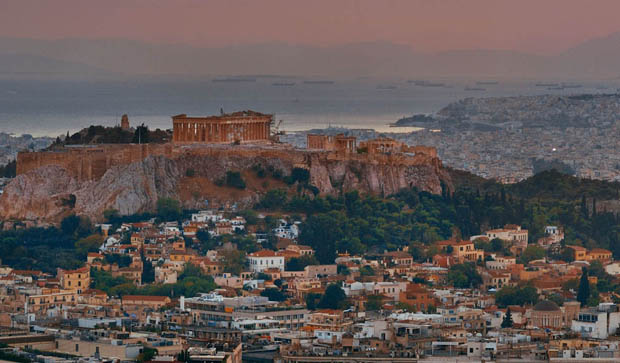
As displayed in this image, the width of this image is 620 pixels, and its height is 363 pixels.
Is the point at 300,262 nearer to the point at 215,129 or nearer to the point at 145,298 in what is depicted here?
the point at 145,298

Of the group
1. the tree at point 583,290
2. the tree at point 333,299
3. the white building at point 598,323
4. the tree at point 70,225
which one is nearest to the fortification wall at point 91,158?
the tree at point 70,225

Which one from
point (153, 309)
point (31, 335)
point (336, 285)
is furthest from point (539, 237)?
point (31, 335)

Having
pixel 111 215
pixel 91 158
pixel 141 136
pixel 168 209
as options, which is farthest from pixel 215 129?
pixel 111 215

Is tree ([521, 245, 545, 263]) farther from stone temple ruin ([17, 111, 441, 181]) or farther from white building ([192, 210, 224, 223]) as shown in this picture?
stone temple ruin ([17, 111, 441, 181])

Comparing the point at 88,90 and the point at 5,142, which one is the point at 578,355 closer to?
the point at 5,142

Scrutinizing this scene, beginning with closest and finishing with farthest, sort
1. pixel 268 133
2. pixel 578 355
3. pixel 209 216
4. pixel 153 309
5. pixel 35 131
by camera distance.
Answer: pixel 578 355 < pixel 153 309 < pixel 209 216 < pixel 268 133 < pixel 35 131

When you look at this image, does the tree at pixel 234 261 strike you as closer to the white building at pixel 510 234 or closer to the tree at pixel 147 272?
the tree at pixel 147 272
